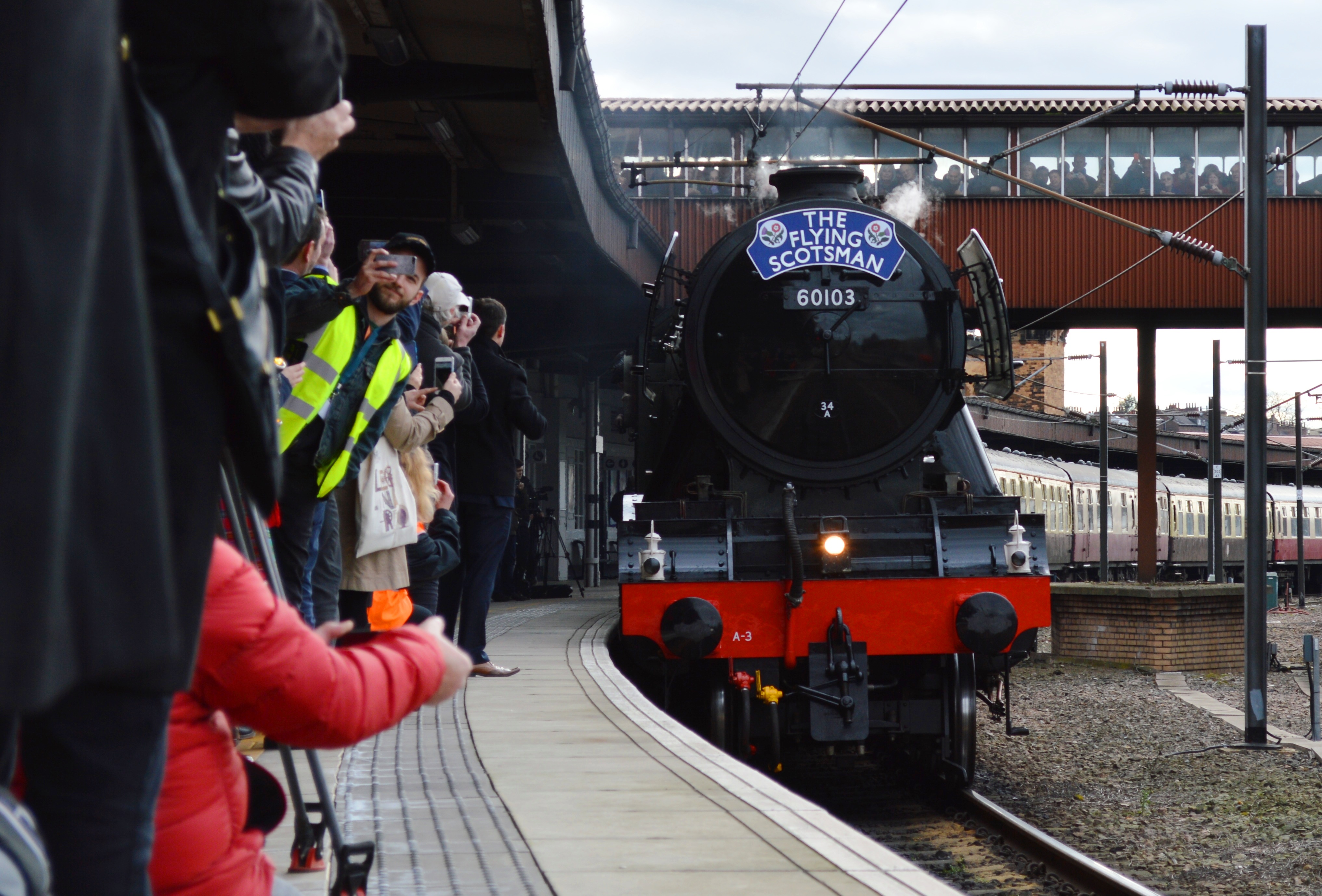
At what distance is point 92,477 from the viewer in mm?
1106

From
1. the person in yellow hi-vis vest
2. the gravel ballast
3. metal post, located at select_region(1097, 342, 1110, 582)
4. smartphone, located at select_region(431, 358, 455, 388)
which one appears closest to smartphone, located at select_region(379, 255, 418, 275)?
the person in yellow hi-vis vest

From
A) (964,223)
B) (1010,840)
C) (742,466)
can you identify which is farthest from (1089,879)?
(964,223)

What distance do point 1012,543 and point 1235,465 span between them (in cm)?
4368

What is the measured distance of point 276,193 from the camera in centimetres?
189

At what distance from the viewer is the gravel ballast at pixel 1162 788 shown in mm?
6160

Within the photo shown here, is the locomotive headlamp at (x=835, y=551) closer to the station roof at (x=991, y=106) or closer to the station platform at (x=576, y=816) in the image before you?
the station platform at (x=576, y=816)

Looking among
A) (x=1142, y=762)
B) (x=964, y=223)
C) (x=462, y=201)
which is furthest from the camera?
(x=964, y=223)

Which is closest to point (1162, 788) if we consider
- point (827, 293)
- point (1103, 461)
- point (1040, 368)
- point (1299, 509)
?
point (827, 293)

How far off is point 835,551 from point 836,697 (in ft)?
2.38

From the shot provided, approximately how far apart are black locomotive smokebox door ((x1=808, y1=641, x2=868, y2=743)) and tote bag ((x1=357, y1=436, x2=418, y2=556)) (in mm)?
2475

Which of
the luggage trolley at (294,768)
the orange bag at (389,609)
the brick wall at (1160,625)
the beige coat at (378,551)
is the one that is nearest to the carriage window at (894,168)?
the brick wall at (1160,625)

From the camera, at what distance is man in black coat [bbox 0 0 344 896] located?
1049 millimetres

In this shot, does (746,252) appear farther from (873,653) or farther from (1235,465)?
(1235,465)

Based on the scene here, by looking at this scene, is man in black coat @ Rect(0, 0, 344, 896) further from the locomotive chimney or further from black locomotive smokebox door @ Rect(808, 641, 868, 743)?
the locomotive chimney
